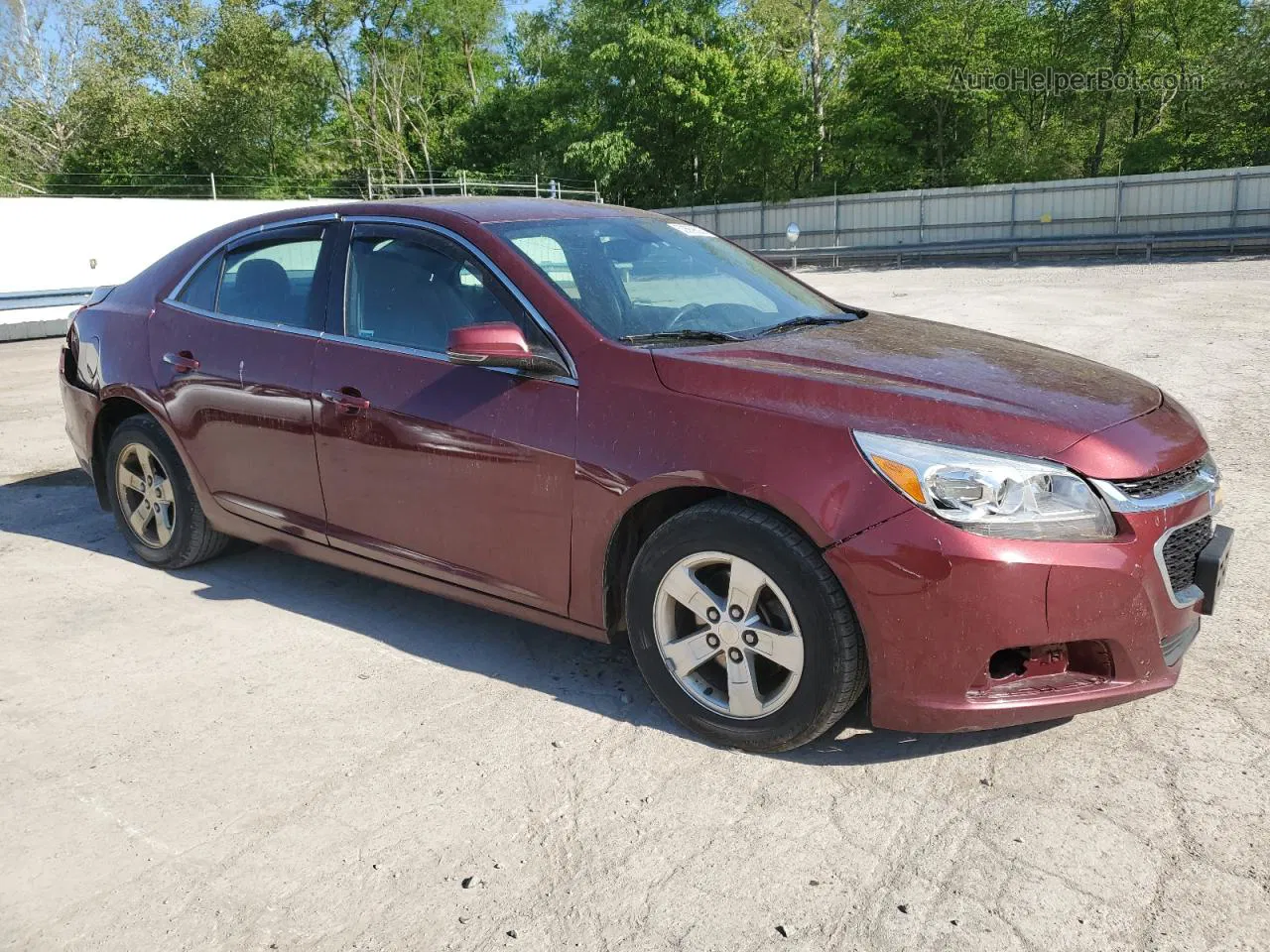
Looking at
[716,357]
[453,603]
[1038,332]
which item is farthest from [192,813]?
[1038,332]

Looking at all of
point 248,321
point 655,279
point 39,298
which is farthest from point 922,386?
point 39,298

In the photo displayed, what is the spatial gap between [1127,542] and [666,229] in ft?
7.70

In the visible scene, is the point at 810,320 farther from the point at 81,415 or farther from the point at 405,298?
the point at 81,415

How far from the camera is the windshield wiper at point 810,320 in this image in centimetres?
380

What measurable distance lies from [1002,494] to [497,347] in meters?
1.59

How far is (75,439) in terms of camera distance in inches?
209

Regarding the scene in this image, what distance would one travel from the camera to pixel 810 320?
4.04 metres

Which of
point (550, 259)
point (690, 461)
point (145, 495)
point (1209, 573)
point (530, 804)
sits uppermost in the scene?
point (550, 259)

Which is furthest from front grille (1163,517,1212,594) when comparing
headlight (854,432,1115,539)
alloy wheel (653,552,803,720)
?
alloy wheel (653,552,803,720)

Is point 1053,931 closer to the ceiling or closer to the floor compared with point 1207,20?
closer to the floor

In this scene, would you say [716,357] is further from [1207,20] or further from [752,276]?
[1207,20]

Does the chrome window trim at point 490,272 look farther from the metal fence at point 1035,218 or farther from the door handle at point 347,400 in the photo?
the metal fence at point 1035,218

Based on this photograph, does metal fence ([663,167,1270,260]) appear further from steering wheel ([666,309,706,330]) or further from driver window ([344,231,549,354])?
steering wheel ([666,309,706,330])

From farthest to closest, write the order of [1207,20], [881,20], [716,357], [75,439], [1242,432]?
[881,20]
[1207,20]
[1242,432]
[75,439]
[716,357]
